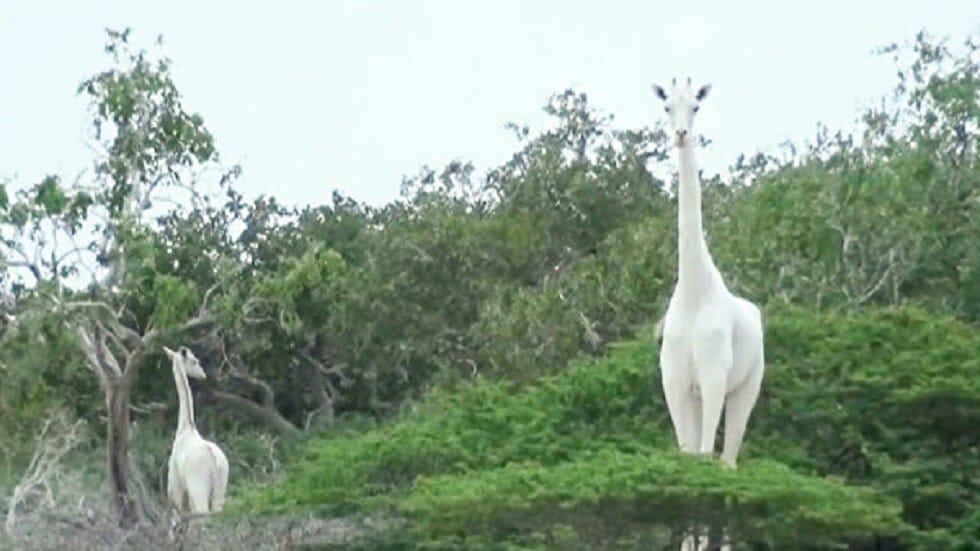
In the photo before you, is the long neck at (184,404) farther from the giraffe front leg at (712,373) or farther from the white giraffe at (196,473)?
the giraffe front leg at (712,373)

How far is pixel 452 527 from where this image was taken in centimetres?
1123

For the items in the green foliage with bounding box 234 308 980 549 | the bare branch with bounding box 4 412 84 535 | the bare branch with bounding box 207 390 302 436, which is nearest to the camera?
the green foliage with bounding box 234 308 980 549

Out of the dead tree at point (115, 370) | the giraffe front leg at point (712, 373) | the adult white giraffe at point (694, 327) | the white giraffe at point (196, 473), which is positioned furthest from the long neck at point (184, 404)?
the giraffe front leg at point (712, 373)

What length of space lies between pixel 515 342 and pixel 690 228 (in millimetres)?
11504

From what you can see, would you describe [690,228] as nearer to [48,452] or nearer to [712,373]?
[712,373]

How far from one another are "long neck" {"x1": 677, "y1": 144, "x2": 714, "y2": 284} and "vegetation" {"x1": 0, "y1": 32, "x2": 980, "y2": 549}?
0.89m

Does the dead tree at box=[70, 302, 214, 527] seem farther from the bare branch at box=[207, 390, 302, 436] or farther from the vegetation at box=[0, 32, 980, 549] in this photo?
the bare branch at box=[207, 390, 302, 436]

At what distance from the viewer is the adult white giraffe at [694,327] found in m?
10.5

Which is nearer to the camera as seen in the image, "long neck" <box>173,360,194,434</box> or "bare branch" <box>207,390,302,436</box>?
"long neck" <box>173,360,194,434</box>

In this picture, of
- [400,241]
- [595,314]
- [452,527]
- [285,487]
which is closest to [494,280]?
[400,241]

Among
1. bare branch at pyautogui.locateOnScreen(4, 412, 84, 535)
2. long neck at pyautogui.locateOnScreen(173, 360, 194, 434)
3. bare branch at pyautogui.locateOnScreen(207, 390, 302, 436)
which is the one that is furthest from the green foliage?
bare branch at pyautogui.locateOnScreen(207, 390, 302, 436)

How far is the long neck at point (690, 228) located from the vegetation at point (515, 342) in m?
0.89

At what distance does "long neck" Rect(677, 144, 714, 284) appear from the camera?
34.6ft

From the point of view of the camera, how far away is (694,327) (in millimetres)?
10547
